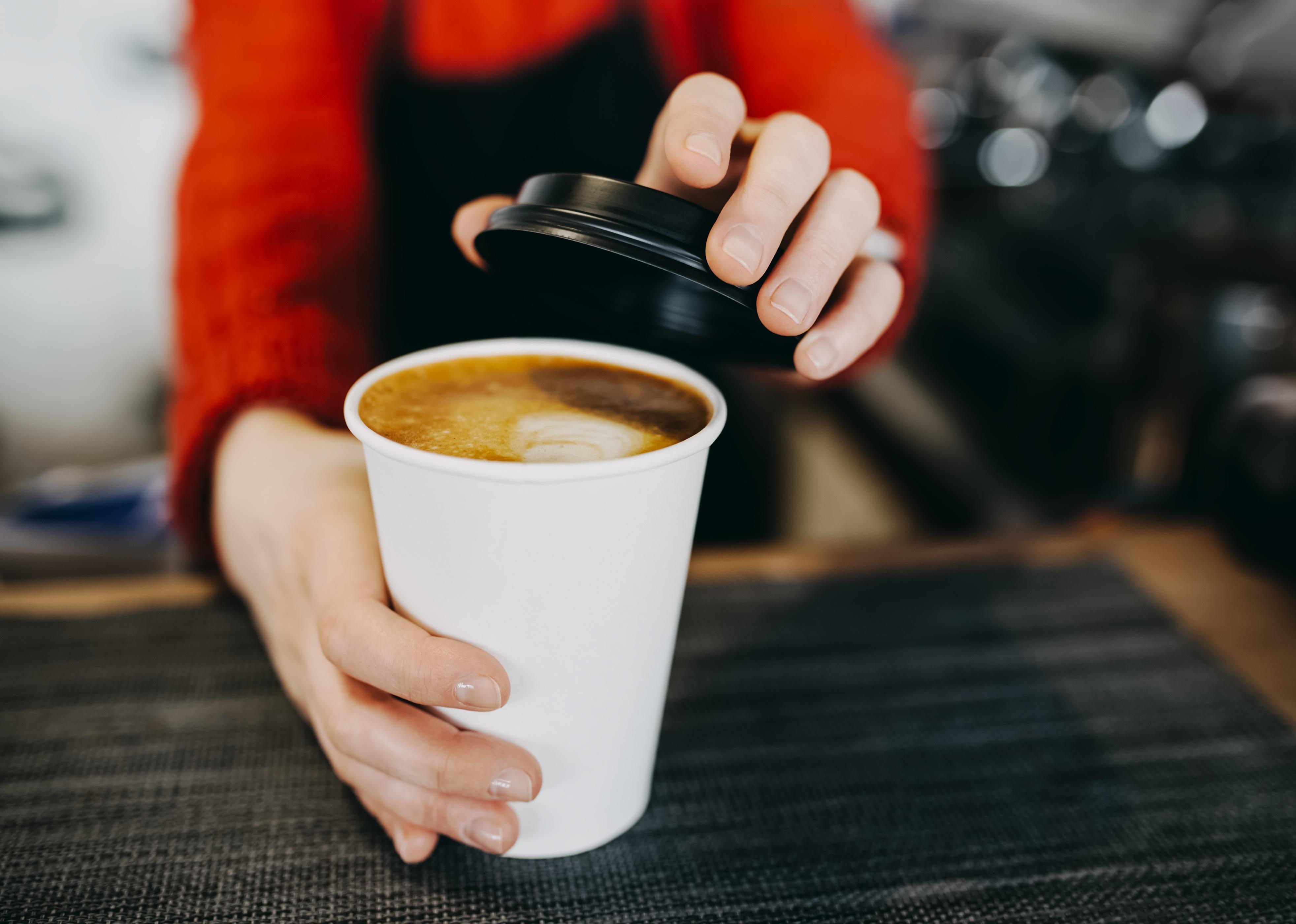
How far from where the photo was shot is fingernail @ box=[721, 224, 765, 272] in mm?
400

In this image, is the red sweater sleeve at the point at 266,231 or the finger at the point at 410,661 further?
the red sweater sleeve at the point at 266,231

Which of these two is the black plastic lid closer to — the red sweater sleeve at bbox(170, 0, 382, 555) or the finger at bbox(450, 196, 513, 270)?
the finger at bbox(450, 196, 513, 270)

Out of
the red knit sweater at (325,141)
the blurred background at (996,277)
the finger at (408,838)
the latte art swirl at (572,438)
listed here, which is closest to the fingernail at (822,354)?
the latte art swirl at (572,438)

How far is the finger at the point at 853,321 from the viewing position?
0.46 metres

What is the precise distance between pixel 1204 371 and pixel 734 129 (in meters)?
1.21

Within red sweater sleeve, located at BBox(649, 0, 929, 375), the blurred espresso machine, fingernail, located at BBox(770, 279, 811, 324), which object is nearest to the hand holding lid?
fingernail, located at BBox(770, 279, 811, 324)

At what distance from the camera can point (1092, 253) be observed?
1.65 meters

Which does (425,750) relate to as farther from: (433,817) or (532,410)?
(532,410)

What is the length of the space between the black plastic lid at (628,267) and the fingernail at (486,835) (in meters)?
0.29

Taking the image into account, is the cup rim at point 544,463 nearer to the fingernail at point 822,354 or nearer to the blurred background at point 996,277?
the fingernail at point 822,354

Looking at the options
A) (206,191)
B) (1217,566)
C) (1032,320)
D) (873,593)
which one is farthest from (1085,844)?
(1032,320)

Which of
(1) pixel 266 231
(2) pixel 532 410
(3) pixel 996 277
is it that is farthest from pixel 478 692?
(3) pixel 996 277

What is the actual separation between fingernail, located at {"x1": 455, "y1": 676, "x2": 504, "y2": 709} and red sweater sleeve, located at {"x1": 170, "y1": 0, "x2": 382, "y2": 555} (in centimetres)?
30

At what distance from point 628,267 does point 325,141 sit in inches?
19.8
